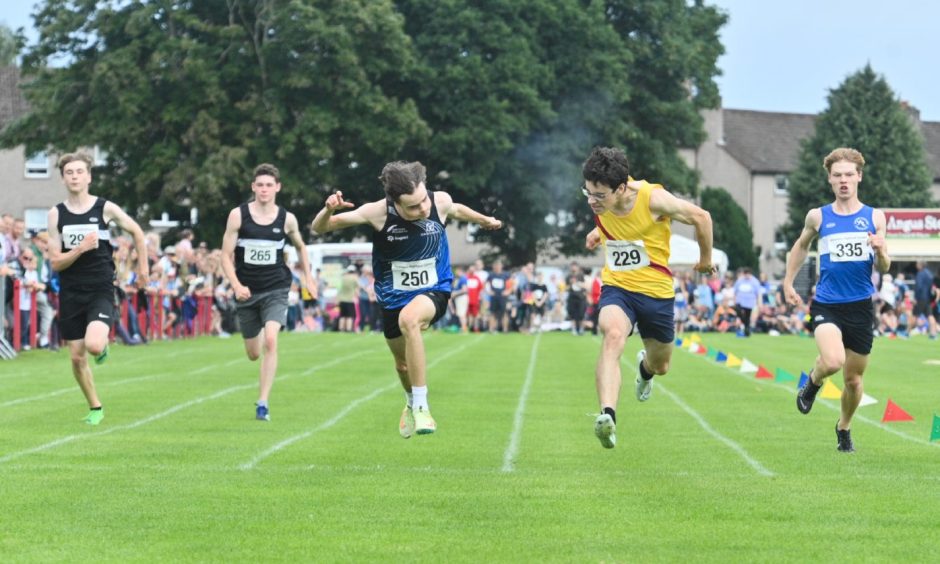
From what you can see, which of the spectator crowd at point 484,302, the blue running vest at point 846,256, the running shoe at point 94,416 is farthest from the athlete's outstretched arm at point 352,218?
the spectator crowd at point 484,302

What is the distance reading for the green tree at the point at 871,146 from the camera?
74.8m

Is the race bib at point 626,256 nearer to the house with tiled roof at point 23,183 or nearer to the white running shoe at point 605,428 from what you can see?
the white running shoe at point 605,428

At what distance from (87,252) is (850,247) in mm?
6328

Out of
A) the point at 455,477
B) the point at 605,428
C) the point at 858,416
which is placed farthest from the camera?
the point at 858,416

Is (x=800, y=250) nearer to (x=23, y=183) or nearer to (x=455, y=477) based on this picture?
(x=455, y=477)

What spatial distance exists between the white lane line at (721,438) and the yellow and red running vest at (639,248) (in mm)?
1362

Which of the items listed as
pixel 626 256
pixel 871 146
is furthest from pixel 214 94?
pixel 626 256

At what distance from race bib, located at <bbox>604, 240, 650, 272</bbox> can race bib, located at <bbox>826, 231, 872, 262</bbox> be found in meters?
1.64

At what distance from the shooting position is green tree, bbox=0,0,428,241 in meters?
48.6

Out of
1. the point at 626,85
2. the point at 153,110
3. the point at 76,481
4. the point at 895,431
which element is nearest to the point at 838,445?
the point at 895,431

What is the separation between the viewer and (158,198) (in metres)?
50.3

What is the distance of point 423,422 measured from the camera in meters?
10.9

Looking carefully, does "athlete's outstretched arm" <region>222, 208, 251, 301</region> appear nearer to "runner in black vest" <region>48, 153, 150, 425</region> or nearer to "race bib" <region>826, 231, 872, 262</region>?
"runner in black vest" <region>48, 153, 150, 425</region>

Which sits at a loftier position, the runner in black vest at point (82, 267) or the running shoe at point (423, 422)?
the runner in black vest at point (82, 267)
